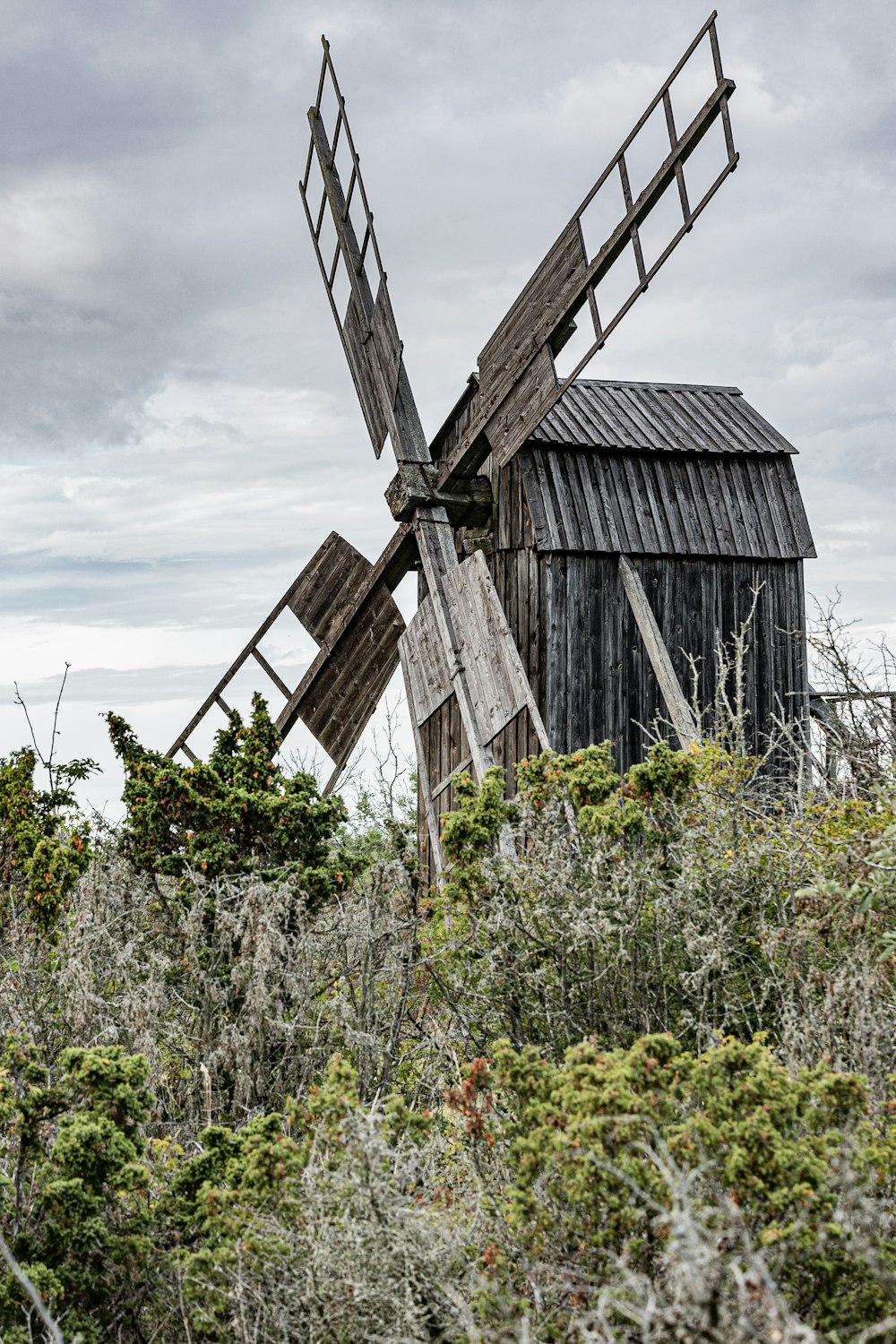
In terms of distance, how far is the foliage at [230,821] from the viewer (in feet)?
22.3

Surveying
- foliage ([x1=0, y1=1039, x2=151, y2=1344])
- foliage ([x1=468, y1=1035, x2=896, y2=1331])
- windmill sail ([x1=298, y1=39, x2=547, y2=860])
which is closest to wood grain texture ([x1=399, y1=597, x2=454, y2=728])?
windmill sail ([x1=298, y1=39, x2=547, y2=860])

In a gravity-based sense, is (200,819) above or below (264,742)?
below

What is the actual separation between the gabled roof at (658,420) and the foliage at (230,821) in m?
5.03

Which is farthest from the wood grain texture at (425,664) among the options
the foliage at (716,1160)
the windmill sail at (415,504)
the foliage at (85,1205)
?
the foliage at (716,1160)

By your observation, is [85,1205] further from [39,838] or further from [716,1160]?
[39,838]

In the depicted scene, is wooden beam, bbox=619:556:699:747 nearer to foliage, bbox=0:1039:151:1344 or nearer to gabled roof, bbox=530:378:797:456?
gabled roof, bbox=530:378:797:456

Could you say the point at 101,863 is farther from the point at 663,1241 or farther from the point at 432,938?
the point at 663,1241

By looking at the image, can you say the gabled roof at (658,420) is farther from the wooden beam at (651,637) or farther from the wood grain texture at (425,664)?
the wood grain texture at (425,664)

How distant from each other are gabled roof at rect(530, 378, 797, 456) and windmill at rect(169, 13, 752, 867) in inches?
17.3

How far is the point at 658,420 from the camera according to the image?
12133 millimetres

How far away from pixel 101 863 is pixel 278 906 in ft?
6.14

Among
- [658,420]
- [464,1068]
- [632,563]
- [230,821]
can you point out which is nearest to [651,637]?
[632,563]

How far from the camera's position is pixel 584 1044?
3789 mm

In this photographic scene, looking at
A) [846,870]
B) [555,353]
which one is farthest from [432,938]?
[555,353]
